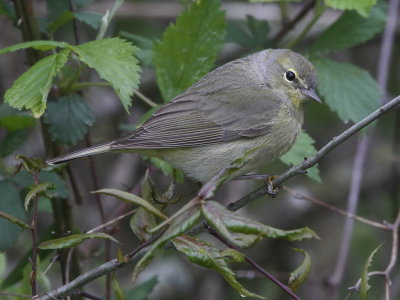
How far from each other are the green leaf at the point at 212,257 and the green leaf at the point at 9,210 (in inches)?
41.7

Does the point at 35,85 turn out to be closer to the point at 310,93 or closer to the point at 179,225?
the point at 179,225

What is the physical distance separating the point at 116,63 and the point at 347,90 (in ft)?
4.60

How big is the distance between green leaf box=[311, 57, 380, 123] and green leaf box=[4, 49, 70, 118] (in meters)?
1.44

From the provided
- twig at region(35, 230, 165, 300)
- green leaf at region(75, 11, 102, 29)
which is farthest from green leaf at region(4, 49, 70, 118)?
twig at region(35, 230, 165, 300)

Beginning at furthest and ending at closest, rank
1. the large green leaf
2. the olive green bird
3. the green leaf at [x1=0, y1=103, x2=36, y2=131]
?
1. the olive green bird
2. the green leaf at [x1=0, y1=103, x2=36, y2=131]
3. the large green leaf

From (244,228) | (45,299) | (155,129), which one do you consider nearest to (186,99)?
(155,129)

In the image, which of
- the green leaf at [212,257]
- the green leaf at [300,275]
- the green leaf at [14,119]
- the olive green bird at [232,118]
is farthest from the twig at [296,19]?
the green leaf at [212,257]

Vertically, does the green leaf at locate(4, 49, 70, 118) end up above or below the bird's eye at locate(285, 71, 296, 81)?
above

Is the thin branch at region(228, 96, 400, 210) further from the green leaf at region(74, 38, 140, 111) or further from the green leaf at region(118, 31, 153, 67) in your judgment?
the green leaf at region(118, 31, 153, 67)

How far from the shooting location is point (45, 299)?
217 cm

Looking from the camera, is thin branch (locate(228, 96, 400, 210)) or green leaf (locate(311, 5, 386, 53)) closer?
thin branch (locate(228, 96, 400, 210))

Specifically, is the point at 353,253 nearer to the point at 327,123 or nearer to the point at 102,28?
the point at 327,123

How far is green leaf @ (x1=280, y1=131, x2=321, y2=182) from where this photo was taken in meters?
3.06

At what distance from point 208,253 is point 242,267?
377 cm
